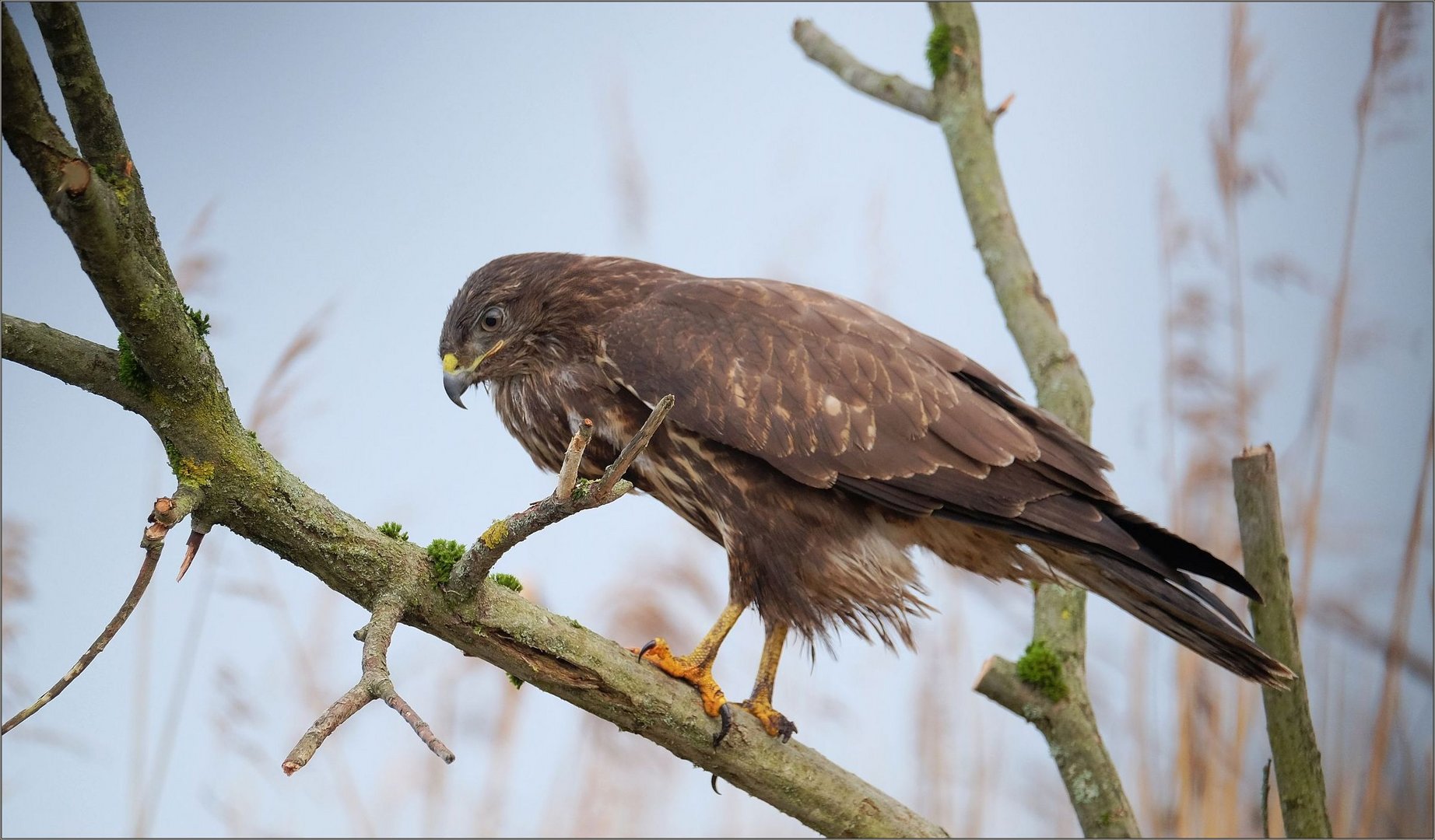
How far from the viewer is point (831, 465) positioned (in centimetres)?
278

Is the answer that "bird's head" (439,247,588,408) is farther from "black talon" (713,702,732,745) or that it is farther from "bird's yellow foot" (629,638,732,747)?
"black talon" (713,702,732,745)

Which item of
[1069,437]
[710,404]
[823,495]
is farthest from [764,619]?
[1069,437]

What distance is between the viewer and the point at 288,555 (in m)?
2.16

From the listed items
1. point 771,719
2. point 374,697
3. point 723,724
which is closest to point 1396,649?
point 771,719

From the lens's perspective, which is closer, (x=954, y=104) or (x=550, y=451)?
(x=550, y=451)

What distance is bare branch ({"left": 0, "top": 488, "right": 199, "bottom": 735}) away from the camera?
1.65 metres

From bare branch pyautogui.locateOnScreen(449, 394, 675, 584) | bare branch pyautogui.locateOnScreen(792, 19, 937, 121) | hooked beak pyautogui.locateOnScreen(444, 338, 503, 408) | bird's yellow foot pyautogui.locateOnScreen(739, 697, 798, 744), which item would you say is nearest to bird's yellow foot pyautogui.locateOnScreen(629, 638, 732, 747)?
bird's yellow foot pyautogui.locateOnScreen(739, 697, 798, 744)

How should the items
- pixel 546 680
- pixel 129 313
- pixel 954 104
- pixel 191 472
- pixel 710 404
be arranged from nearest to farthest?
pixel 129 313
pixel 191 472
pixel 546 680
pixel 710 404
pixel 954 104

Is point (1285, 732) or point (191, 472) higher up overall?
point (1285, 732)

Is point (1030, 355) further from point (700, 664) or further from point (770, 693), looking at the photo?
point (700, 664)

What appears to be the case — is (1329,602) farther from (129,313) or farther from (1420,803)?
(129,313)

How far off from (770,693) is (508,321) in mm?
1211

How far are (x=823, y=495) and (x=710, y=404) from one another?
0.36 meters

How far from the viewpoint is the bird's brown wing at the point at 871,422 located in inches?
109
